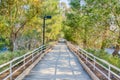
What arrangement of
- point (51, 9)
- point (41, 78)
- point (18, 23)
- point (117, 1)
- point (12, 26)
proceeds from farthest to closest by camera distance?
1. point (51, 9)
2. point (18, 23)
3. point (12, 26)
4. point (117, 1)
5. point (41, 78)

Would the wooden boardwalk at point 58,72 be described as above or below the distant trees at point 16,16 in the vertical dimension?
below

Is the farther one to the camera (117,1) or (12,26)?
(12,26)

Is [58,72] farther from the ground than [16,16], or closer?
closer

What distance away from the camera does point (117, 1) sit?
58.9 feet

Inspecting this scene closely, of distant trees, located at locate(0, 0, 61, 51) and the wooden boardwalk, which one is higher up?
distant trees, located at locate(0, 0, 61, 51)

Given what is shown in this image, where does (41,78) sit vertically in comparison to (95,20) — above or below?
below

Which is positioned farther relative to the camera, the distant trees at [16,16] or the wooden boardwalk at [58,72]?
the distant trees at [16,16]

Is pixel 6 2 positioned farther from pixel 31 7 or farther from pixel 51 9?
pixel 51 9

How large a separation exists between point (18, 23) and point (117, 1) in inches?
463

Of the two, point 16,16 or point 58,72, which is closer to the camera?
point 58,72

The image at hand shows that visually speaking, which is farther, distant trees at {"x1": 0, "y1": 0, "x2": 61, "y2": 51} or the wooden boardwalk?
distant trees at {"x1": 0, "y1": 0, "x2": 61, "y2": 51}

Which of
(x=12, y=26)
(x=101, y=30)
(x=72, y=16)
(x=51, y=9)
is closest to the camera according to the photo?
(x=101, y=30)

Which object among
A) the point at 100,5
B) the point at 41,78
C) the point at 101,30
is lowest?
the point at 41,78

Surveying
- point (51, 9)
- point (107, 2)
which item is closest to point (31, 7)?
point (107, 2)
